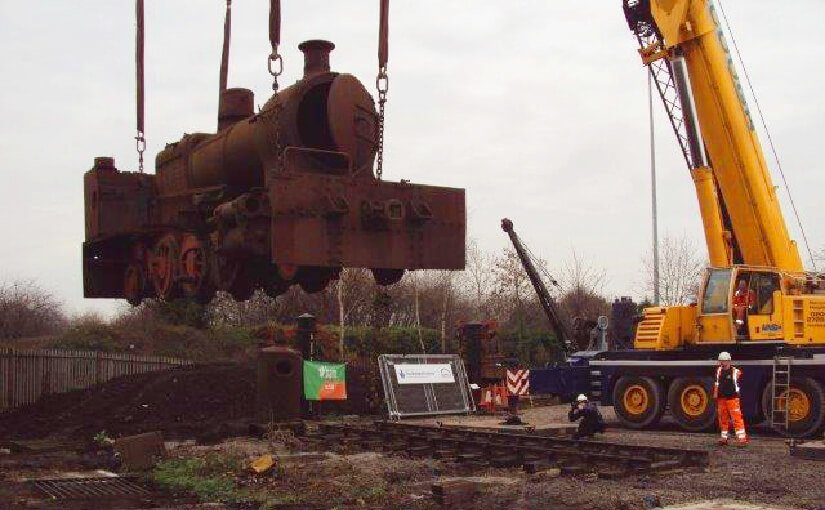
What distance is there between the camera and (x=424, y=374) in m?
22.4

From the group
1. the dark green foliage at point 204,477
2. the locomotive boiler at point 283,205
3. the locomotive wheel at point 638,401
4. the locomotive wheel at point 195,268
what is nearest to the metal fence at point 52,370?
the dark green foliage at point 204,477

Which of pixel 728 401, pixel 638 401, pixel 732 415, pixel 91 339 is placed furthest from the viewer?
pixel 91 339

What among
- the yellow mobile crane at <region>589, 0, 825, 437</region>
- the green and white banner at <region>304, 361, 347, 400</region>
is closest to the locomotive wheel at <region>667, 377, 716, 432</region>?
the yellow mobile crane at <region>589, 0, 825, 437</region>

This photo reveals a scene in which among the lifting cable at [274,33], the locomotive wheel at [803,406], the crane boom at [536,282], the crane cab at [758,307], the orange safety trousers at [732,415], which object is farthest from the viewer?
the crane boom at [536,282]

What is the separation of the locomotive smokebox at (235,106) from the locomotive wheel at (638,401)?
11.6 metres

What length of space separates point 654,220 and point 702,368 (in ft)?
50.0

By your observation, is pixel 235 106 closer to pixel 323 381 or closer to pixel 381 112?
pixel 381 112

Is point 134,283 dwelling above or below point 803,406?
above

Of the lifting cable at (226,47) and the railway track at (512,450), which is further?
the railway track at (512,450)

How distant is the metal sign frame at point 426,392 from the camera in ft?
70.4

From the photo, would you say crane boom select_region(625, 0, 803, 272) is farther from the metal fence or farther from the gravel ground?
the metal fence

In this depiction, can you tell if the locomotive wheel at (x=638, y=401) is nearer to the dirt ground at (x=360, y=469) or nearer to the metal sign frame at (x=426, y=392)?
the dirt ground at (x=360, y=469)

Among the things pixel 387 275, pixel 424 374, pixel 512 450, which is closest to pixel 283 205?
pixel 387 275

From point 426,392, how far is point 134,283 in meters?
12.2
